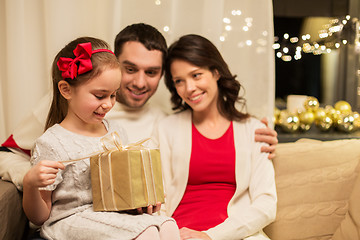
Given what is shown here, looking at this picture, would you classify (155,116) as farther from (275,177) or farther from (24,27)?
(24,27)

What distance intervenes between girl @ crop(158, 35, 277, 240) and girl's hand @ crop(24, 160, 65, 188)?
0.64m

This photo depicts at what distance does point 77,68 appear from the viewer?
1.17 metres

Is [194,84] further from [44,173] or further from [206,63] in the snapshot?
[44,173]

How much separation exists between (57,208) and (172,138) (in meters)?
0.63

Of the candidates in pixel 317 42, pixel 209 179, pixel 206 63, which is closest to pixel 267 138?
pixel 209 179

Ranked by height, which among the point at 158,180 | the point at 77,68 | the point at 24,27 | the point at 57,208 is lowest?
the point at 57,208

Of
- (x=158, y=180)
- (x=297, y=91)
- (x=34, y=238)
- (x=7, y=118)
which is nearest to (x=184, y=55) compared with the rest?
(x=158, y=180)

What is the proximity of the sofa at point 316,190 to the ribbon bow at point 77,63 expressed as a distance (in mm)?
521

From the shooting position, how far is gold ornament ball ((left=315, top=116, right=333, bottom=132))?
7.39 ft

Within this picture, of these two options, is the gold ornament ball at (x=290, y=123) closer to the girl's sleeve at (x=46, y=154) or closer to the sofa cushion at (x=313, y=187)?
the sofa cushion at (x=313, y=187)

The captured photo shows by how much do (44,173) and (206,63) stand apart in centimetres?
87

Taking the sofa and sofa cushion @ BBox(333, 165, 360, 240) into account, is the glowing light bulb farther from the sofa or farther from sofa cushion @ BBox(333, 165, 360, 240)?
sofa cushion @ BBox(333, 165, 360, 240)

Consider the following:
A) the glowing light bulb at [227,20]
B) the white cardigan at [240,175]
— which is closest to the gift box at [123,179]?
the white cardigan at [240,175]

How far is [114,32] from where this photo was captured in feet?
6.15
